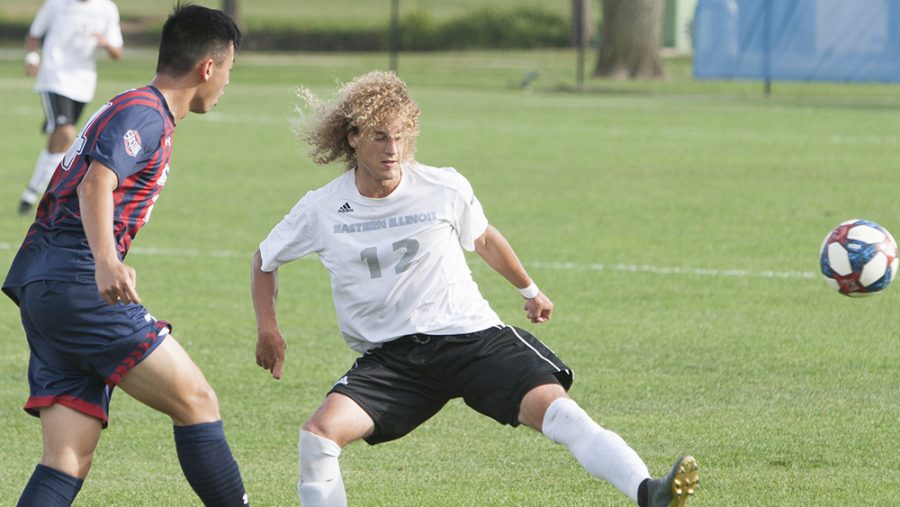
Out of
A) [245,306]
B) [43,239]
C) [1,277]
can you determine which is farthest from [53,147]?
[43,239]

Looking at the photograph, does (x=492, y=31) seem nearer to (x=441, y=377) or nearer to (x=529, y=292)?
(x=529, y=292)

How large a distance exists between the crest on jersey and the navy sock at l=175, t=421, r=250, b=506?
863mm

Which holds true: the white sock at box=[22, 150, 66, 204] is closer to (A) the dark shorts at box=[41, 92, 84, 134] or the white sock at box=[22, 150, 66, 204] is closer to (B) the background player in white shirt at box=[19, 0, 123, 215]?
(B) the background player in white shirt at box=[19, 0, 123, 215]

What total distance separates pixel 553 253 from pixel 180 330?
Answer: 336 cm

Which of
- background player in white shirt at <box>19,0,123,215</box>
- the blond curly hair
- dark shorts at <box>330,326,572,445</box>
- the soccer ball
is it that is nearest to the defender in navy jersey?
dark shorts at <box>330,326,572,445</box>

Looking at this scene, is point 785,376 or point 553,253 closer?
point 785,376

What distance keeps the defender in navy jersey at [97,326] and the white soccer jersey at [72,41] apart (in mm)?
9756

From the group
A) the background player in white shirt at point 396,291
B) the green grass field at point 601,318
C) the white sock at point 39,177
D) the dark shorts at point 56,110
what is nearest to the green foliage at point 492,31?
the green grass field at point 601,318

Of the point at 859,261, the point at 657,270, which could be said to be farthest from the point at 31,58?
the point at 859,261

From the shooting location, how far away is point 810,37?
94.3ft

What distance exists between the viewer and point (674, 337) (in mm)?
8164

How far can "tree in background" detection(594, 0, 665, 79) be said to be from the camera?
3161cm

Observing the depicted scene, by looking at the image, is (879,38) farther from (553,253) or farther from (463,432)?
(463,432)

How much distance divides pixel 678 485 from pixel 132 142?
1.89m
